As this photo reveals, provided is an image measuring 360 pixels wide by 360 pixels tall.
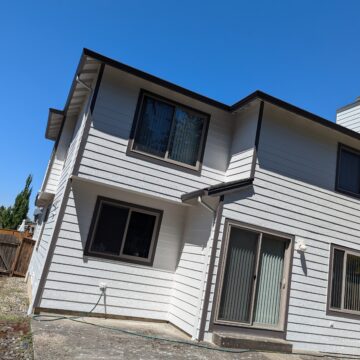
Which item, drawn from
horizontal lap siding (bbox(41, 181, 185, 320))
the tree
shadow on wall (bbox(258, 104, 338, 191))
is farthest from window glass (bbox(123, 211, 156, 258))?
the tree

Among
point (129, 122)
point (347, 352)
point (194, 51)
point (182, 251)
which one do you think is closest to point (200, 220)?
point (182, 251)

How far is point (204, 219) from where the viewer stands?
267 inches

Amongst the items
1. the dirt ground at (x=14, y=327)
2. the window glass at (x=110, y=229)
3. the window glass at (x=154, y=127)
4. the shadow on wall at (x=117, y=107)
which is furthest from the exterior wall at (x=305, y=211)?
the dirt ground at (x=14, y=327)

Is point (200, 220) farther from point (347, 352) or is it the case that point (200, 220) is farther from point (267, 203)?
point (347, 352)

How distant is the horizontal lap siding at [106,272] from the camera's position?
6301 mm

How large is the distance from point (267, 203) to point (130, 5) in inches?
225

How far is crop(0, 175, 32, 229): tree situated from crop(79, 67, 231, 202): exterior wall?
33.7m

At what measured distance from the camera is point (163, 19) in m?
8.56

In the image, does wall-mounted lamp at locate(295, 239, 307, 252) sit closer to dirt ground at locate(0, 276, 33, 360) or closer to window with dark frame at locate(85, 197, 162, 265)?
window with dark frame at locate(85, 197, 162, 265)

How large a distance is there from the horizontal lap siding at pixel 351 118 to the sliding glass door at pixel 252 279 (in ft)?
19.0

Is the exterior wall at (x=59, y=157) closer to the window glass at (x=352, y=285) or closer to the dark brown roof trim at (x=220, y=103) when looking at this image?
the dark brown roof trim at (x=220, y=103)

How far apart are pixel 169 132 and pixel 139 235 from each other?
2.42m

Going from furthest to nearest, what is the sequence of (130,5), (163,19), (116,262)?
(163,19), (130,5), (116,262)

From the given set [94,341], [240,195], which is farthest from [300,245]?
[94,341]
